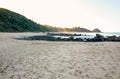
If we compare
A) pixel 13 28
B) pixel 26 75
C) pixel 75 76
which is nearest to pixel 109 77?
A: pixel 75 76

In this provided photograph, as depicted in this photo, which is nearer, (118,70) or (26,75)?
(26,75)

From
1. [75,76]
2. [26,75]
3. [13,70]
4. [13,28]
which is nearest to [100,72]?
[75,76]

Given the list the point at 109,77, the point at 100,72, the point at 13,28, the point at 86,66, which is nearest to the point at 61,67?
the point at 86,66

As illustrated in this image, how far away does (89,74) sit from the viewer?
11.7 m

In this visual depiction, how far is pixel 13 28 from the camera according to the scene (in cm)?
12325

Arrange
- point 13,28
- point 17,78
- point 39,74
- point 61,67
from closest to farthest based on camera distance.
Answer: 1. point 17,78
2. point 39,74
3. point 61,67
4. point 13,28

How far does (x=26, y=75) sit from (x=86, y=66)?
15.6ft

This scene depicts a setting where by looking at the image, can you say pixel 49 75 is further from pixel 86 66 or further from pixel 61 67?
pixel 86 66

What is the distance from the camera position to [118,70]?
501 inches

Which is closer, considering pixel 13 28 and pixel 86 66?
pixel 86 66

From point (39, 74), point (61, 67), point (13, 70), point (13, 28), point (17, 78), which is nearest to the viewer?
point (17, 78)

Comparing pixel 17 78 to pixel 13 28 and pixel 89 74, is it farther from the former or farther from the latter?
pixel 13 28

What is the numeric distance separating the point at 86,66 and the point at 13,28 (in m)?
115

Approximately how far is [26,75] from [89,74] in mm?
3934
